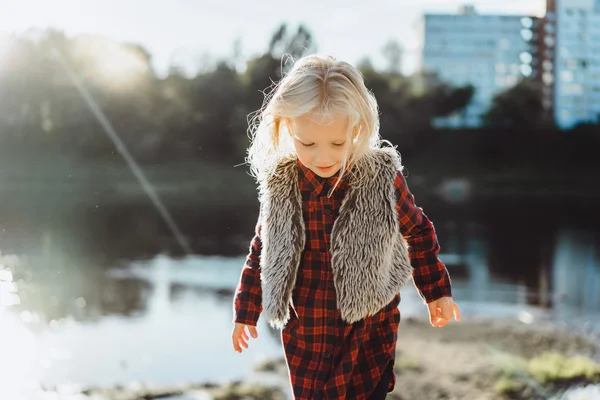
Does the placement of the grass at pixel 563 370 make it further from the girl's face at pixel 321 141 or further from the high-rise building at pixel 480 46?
the high-rise building at pixel 480 46

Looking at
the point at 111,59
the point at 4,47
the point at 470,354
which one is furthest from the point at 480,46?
the point at 470,354

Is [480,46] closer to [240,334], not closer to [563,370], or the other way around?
[563,370]

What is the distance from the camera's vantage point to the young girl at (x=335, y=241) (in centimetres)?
218

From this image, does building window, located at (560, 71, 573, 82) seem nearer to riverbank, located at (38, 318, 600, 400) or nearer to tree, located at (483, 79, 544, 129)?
tree, located at (483, 79, 544, 129)

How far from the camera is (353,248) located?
222 cm

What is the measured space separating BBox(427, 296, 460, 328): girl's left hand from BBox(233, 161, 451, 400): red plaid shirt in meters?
0.02

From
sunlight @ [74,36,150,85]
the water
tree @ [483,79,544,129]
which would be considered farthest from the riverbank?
tree @ [483,79,544,129]

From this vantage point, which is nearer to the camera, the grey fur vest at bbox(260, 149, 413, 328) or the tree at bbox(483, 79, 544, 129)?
the grey fur vest at bbox(260, 149, 413, 328)

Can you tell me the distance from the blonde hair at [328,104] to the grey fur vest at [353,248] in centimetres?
8

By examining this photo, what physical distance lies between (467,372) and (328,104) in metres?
5.78

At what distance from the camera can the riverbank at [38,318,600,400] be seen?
6.58 metres

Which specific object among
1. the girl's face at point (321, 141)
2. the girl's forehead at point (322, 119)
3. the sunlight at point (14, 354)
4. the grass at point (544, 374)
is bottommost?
the sunlight at point (14, 354)

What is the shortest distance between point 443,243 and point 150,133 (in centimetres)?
1748

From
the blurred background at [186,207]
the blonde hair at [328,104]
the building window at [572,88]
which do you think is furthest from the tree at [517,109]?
the blonde hair at [328,104]
